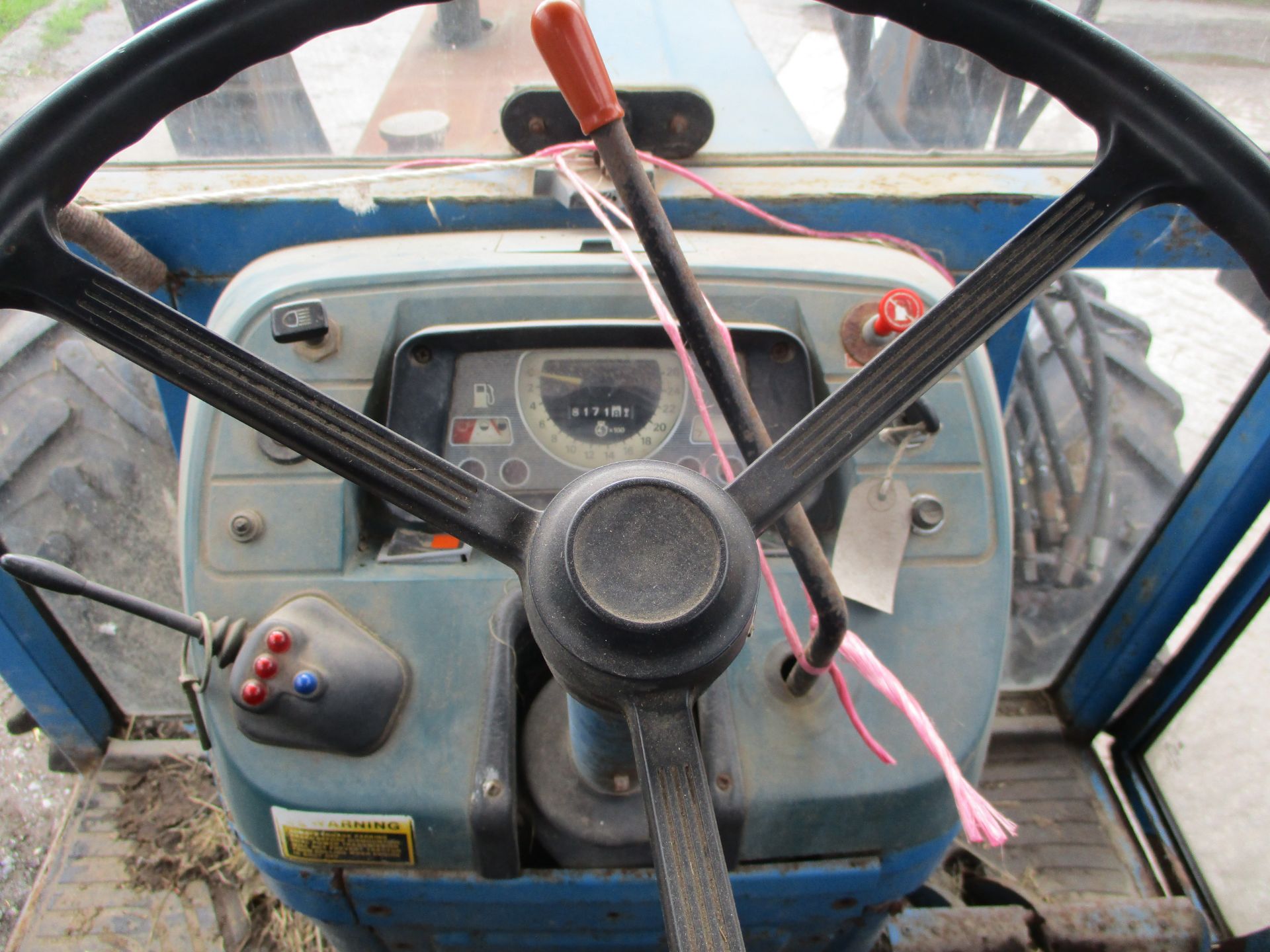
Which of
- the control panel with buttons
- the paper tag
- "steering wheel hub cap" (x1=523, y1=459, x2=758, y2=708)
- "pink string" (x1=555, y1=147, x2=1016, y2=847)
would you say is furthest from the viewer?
the paper tag

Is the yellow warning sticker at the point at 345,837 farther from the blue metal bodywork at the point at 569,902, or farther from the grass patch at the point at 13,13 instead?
the grass patch at the point at 13,13

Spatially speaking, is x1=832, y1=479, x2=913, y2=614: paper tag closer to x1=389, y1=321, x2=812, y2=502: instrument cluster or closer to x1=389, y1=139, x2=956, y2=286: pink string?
x1=389, y1=321, x2=812, y2=502: instrument cluster

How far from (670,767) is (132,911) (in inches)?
55.5

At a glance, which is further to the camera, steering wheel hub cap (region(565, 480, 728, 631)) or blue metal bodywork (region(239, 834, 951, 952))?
blue metal bodywork (region(239, 834, 951, 952))

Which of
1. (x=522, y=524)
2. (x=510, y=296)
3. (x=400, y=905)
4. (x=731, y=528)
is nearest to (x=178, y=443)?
(x=510, y=296)

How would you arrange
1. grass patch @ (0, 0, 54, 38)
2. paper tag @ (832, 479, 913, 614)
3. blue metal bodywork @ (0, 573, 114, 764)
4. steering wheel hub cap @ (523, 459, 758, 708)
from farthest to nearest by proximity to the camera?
blue metal bodywork @ (0, 573, 114, 764)
grass patch @ (0, 0, 54, 38)
paper tag @ (832, 479, 913, 614)
steering wheel hub cap @ (523, 459, 758, 708)

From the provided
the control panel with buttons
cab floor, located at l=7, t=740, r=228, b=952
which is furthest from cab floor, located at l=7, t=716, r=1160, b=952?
the control panel with buttons

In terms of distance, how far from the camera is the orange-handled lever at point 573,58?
505mm

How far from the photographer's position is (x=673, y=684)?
419mm

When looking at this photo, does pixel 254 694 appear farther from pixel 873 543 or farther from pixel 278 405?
pixel 873 543

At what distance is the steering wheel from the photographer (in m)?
A: 0.42

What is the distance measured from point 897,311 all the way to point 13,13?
3.72 ft

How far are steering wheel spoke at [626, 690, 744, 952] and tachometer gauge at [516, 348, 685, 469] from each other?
1.73 feet

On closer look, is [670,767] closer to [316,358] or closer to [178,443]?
[316,358]
